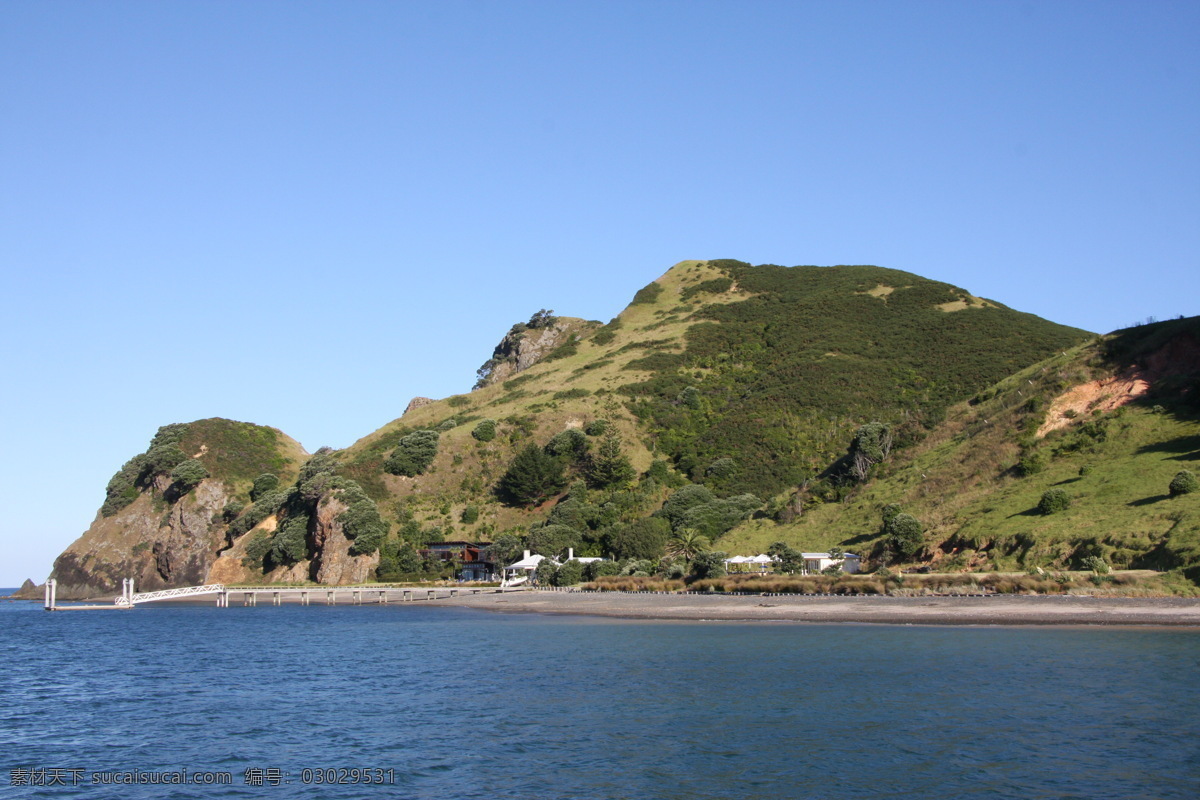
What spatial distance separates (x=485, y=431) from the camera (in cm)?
9944

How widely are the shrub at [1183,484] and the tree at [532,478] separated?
55319 millimetres

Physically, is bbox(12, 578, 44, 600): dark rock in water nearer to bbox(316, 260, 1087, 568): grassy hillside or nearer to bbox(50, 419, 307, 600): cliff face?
bbox(50, 419, 307, 600): cliff face

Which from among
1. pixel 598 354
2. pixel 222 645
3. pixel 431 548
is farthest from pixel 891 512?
pixel 598 354

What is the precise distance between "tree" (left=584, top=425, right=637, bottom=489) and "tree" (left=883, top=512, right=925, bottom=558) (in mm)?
37607

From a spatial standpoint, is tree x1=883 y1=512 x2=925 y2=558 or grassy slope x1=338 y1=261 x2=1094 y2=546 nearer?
tree x1=883 y1=512 x2=925 y2=558

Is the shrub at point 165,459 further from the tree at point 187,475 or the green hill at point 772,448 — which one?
the green hill at point 772,448

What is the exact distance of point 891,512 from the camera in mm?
58562

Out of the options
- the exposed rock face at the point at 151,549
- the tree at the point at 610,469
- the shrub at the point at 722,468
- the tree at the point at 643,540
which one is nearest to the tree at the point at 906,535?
the tree at the point at 643,540

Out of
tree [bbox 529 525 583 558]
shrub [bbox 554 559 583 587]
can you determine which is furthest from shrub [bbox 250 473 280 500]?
shrub [bbox 554 559 583 587]

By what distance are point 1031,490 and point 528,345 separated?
4188 inches

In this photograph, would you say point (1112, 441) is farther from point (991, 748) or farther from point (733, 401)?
point (733, 401)

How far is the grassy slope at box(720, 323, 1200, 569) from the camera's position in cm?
4372

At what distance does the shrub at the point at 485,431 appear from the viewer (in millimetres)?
98938

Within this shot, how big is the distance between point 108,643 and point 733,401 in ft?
226
